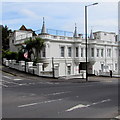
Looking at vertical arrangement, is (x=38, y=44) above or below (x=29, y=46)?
above

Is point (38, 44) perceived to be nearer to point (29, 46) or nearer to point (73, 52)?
point (29, 46)

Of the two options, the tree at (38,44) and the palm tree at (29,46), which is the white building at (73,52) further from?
the palm tree at (29,46)

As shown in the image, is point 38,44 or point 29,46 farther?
point 29,46

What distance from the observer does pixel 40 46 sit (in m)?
30.0

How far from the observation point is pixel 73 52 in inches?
1432

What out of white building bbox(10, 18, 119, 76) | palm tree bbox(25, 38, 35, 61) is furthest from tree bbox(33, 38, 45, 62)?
white building bbox(10, 18, 119, 76)

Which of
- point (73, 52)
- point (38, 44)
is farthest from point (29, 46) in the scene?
point (73, 52)

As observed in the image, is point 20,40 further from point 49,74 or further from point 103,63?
point 103,63

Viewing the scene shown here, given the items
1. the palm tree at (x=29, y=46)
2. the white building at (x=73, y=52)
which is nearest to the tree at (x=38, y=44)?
the palm tree at (x=29, y=46)

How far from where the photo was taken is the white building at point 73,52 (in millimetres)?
32219

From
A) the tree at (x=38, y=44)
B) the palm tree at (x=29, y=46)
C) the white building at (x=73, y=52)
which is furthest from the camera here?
the white building at (x=73, y=52)

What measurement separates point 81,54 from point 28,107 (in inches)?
1156

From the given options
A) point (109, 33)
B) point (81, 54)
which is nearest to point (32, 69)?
point (81, 54)

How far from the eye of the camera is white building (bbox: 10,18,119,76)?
32.2m
